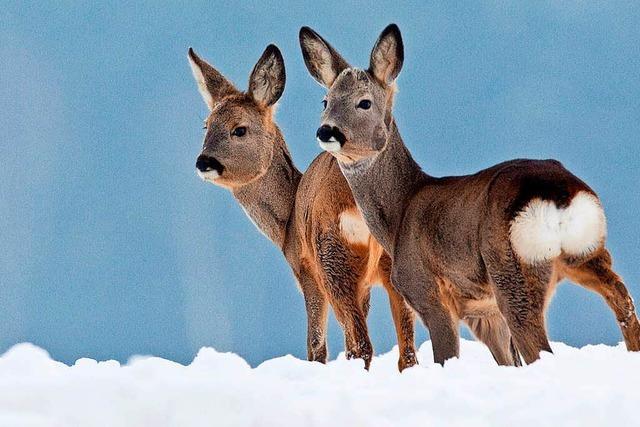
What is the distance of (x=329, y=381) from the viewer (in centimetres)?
522

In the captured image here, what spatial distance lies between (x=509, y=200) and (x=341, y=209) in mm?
2731

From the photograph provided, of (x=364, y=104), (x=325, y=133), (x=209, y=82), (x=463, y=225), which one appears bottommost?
(x=463, y=225)

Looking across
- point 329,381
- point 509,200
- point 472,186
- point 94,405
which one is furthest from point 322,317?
point 94,405

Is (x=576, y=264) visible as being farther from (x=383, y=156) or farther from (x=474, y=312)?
(x=383, y=156)

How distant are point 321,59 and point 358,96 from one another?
2.47 feet

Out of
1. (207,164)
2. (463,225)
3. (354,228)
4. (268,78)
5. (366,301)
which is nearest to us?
(463,225)

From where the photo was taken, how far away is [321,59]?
356 inches

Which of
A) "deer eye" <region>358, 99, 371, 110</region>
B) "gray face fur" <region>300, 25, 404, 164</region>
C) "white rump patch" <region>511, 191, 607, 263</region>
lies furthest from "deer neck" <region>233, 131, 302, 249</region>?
"white rump patch" <region>511, 191, 607, 263</region>

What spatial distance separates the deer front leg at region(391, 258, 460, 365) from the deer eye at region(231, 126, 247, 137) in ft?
10.2

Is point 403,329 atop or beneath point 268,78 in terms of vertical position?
beneath

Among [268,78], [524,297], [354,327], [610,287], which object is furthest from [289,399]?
[268,78]

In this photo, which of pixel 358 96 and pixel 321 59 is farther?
pixel 321 59

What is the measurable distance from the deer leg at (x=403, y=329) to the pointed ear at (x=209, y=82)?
3.08 m

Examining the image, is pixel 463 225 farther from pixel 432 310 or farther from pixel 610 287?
pixel 610 287
